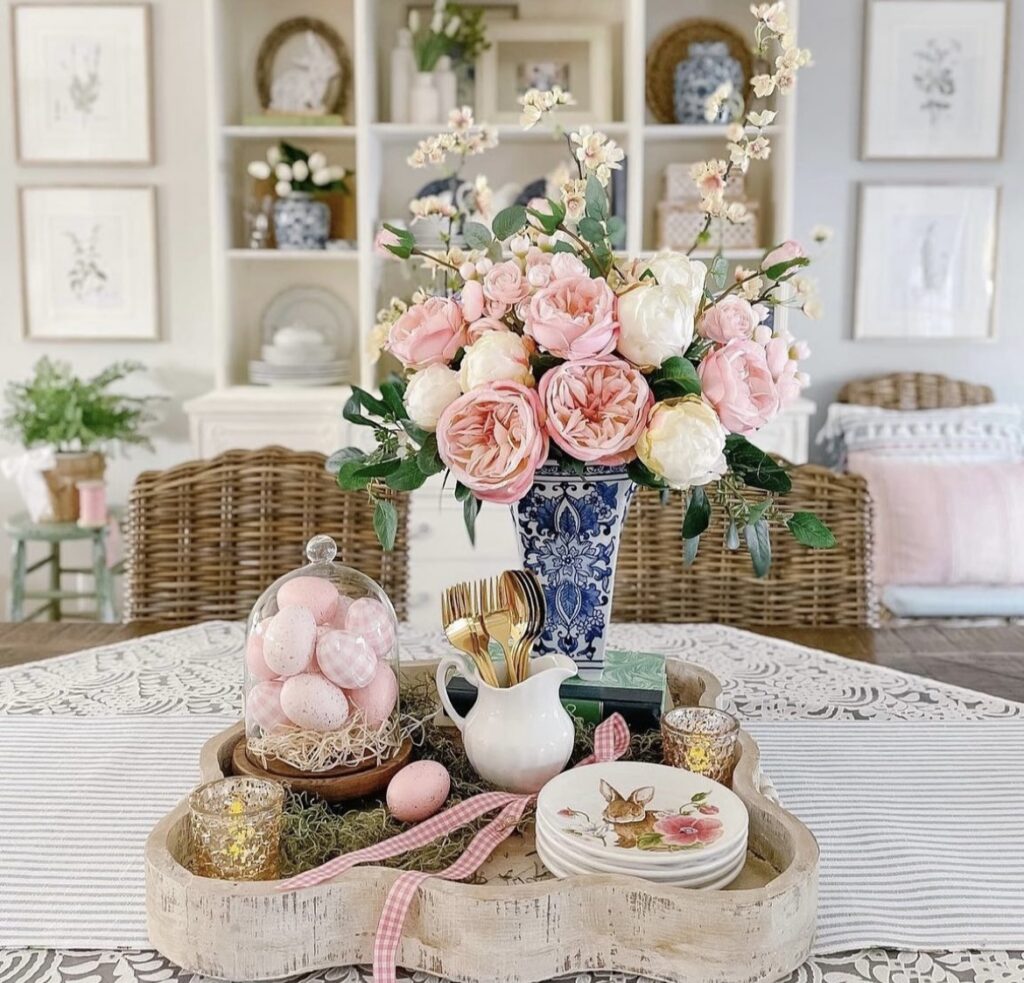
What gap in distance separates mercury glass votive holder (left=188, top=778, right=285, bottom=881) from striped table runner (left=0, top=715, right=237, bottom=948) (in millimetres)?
Result: 81

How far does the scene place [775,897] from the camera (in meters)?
0.84

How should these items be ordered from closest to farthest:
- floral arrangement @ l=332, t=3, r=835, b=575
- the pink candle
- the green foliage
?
floral arrangement @ l=332, t=3, r=835, b=575 < the pink candle < the green foliage

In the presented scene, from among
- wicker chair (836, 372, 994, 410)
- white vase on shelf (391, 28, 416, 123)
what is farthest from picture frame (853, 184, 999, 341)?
white vase on shelf (391, 28, 416, 123)

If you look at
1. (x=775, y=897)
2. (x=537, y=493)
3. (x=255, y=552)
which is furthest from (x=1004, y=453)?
(x=775, y=897)

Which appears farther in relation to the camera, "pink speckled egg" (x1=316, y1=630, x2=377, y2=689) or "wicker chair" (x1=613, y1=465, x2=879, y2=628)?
"wicker chair" (x1=613, y1=465, x2=879, y2=628)

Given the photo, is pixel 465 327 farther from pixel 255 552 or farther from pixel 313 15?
pixel 313 15

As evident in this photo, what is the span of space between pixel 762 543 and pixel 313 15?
2823 mm

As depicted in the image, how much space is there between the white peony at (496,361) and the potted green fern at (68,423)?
2414 millimetres

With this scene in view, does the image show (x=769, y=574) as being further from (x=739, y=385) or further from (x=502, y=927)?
(x=502, y=927)

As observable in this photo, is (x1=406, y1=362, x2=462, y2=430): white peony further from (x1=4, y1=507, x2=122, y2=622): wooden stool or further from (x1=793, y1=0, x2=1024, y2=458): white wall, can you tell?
(x1=793, y1=0, x2=1024, y2=458): white wall

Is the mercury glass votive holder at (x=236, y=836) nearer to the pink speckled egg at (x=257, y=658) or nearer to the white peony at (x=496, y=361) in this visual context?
the pink speckled egg at (x=257, y=658)

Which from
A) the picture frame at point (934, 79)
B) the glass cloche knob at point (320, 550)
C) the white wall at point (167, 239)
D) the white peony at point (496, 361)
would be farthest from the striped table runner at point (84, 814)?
the picture frame at point (934, 79)

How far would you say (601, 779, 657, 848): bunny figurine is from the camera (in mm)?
919

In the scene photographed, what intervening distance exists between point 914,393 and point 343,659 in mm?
2828
